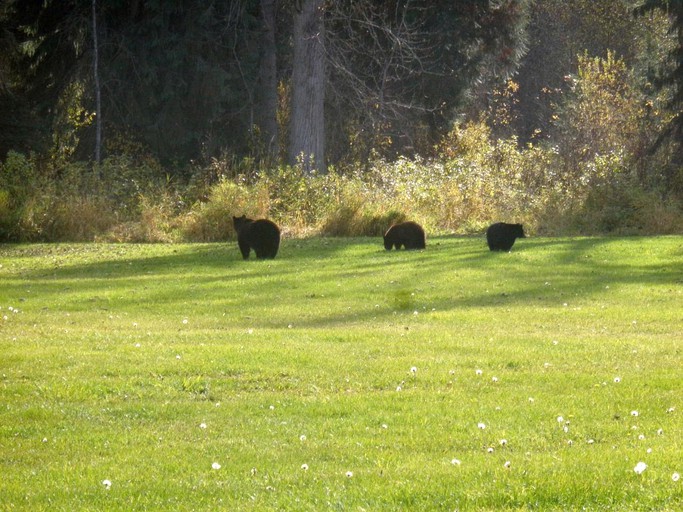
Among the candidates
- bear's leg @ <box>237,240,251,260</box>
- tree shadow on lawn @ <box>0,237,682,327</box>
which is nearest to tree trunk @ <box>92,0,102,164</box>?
tree shadow on lawn @ <box>0,237,682,327</box>

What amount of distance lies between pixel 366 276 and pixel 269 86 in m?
20.7

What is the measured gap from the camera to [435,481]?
614cm

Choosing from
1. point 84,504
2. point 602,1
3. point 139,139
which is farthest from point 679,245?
point 602,1

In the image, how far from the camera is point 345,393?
9.02 meters

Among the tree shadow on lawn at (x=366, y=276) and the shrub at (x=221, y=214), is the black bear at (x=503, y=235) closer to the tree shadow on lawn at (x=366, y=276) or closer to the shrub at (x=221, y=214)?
the tree shadow on lawn at (x=366, y=276)

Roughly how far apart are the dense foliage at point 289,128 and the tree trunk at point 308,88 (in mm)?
250

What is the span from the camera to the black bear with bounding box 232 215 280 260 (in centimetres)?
2067

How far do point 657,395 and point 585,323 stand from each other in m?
4.82

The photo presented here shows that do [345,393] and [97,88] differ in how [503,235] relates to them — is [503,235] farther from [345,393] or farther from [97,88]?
[97,88]

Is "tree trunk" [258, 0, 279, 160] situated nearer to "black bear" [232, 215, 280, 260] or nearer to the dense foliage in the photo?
the dense foliage

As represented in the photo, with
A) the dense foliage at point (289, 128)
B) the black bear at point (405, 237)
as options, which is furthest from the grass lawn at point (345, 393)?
the dense foliage at point (289, 128)

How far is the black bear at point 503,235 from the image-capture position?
2112cm

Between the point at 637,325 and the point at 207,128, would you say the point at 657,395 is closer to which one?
the point at 637,325

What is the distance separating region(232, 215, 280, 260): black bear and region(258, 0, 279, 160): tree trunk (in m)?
16.2
